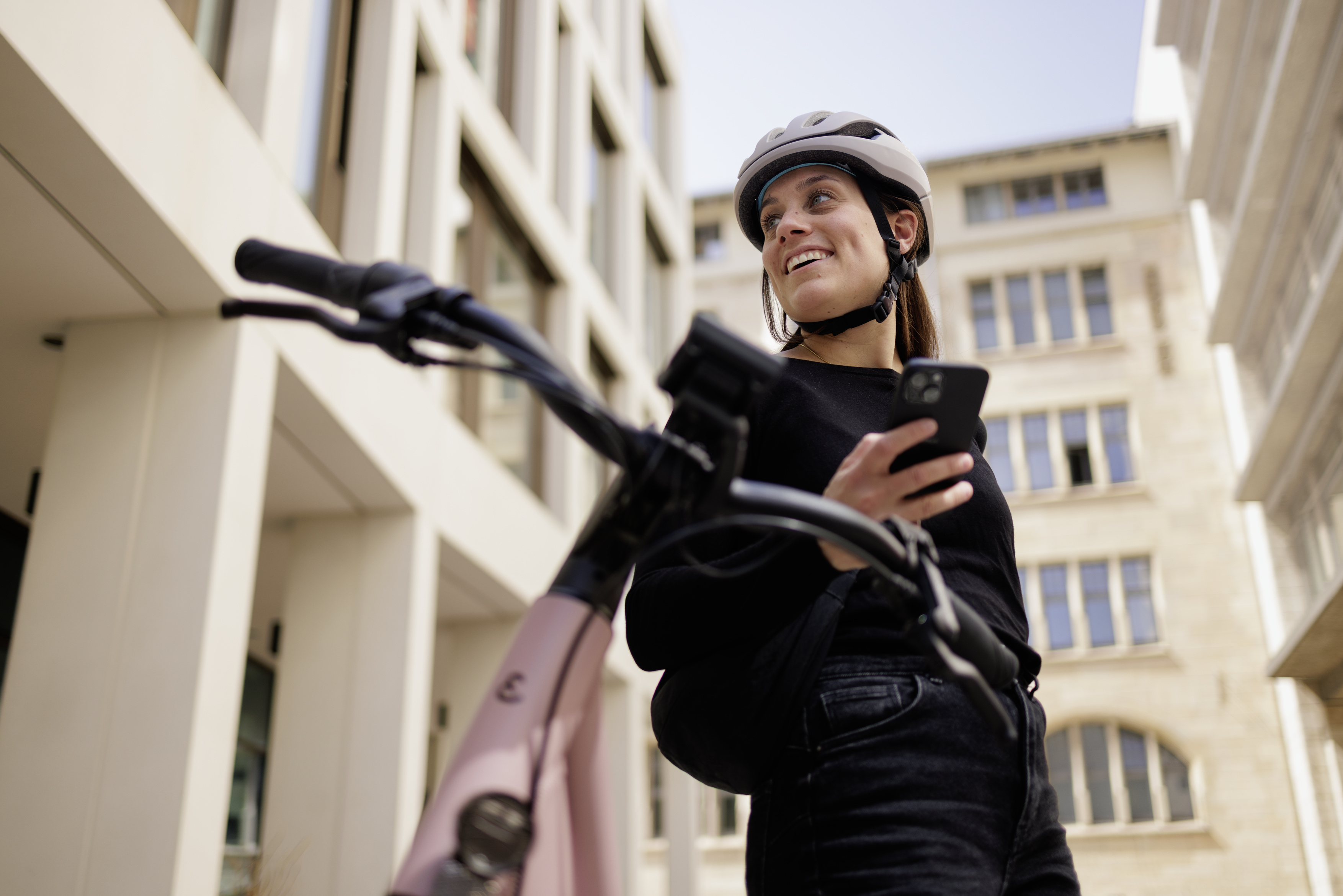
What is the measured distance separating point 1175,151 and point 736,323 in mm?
12158

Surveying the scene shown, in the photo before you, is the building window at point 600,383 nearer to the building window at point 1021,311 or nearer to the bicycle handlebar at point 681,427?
the bicycle handlebar at point 681,427

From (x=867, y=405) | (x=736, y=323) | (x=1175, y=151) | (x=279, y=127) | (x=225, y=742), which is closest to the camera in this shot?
(x=867, y=405)

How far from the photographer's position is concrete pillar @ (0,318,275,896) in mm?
5395

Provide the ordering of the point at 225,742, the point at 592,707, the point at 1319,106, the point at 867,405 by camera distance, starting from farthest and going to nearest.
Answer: the point at 1319,106
the point at 225,742
the point at 867,405
the point at 592,707

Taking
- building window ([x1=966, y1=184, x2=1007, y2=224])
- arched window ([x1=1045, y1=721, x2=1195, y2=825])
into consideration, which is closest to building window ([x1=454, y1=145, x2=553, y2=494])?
arched window ([x1=1045, y1=721, x2=1195, y2=825])

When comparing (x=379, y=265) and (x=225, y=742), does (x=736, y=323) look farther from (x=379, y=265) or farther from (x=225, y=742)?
(x=379, y=265)

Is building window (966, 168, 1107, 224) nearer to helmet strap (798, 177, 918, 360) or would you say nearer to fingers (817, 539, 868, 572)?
helmet strap (798, 177, 918, 360)

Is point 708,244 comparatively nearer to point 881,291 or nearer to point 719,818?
point 719,818

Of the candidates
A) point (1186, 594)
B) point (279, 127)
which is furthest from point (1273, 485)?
point (279, 127)

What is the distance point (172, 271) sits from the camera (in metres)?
5.96

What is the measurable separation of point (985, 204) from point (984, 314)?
2.98 metres

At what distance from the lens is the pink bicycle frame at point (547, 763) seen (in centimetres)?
108

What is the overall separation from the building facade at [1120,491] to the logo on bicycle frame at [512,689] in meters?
22.5

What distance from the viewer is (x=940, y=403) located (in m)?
1.37
